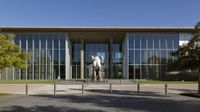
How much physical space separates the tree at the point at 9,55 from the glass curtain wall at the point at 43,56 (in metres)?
39.1

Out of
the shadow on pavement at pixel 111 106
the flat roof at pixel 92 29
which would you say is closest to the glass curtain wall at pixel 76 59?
the flat roof at pixel 92 29

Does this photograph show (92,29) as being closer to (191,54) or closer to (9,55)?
(191,54)

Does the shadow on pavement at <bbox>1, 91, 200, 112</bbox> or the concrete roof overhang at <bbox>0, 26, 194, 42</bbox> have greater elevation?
the concrete roof overhang at <bbox>0, 26, 194, 42</bbox>

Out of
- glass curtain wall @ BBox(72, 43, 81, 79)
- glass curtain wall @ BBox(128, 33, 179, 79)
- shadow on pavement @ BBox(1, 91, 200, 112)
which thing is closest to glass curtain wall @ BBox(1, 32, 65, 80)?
glass curtain wall @ BBox(72, 43, 81, 79)

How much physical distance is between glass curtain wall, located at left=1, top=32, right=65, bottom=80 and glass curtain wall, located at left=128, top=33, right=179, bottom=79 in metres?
12.5

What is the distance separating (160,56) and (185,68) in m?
39.4

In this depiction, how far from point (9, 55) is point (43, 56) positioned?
4102 centimetres

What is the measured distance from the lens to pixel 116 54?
7475 cm

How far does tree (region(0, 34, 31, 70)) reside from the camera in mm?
22641

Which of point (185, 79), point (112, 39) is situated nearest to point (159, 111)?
point (185, 79)

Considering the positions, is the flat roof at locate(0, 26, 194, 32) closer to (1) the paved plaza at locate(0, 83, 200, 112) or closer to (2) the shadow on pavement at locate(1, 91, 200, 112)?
(1) the paved plaza at locate(0, 83, 200, 112)

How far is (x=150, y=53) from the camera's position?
2571 inches

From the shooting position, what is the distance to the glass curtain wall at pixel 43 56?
2518 inches

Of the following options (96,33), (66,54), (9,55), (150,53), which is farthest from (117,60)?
(9,55)
